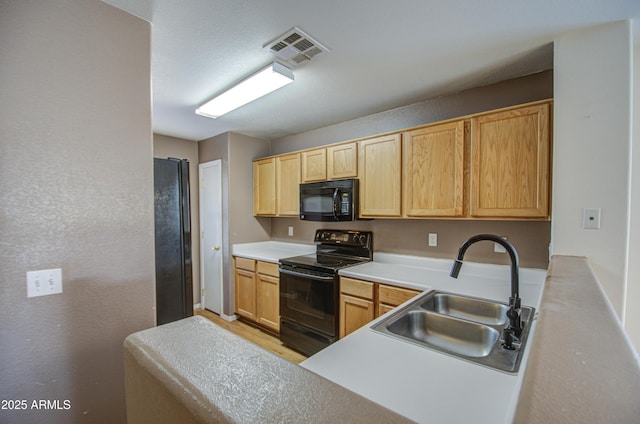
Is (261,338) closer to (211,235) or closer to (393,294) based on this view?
(211,235)

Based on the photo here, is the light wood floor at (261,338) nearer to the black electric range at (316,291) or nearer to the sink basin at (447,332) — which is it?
the black electric range at (316,291)

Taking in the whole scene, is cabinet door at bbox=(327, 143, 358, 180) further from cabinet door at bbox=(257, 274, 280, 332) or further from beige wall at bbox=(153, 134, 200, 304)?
beige wall at bbox=(153, 134, 200, 304)

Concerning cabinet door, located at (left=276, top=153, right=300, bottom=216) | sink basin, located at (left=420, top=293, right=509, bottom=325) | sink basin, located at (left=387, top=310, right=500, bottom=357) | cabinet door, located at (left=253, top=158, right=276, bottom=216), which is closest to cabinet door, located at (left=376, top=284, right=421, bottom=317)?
sink basin, located at (left=420, top=293, right=509, bottom=325)

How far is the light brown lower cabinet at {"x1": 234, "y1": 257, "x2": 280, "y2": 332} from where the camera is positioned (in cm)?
312

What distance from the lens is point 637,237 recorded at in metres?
1.83

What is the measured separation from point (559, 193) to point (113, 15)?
8.66ft

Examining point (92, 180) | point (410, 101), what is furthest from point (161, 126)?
point (410, 101)

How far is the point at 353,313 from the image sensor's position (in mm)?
2389

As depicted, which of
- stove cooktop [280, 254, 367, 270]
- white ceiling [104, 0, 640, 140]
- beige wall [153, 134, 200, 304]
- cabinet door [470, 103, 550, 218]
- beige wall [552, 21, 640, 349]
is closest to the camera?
white ceiling [104, 0, 640, 140]

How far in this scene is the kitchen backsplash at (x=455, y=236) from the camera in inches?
81.6

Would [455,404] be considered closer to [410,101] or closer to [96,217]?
[96,217]

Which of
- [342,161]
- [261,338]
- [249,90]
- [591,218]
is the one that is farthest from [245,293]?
[591,218]

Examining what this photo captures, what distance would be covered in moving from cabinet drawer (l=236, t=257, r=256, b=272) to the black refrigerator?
3.75ft

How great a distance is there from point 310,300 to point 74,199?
77.6 inches
